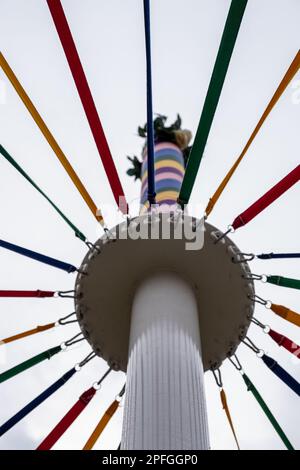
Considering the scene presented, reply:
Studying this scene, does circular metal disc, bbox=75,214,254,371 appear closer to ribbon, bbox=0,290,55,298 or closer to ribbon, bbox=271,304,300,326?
ribbon, bbox=271,304,300,326

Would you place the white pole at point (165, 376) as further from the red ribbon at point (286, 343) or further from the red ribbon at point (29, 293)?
the red ribbon at point (29, 293)

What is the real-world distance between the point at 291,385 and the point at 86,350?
18.4ft

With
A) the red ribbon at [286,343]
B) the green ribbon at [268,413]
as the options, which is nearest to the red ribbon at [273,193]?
the red ribbon at [286,343]

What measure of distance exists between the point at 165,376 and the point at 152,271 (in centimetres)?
158

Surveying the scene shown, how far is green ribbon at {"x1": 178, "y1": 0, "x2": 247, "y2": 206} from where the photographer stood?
12.5 feet

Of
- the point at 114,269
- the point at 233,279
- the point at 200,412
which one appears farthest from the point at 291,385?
the point at 114,269

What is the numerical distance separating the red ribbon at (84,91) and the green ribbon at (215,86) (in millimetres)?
948

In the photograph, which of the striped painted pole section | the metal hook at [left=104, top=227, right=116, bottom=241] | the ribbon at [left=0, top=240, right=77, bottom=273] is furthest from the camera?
the striped painted pole section

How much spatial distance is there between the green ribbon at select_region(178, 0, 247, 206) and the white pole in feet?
4.14

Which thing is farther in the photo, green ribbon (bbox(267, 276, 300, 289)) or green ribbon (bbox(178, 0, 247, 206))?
green ribbon (bbox(267, 276, 300, 289))

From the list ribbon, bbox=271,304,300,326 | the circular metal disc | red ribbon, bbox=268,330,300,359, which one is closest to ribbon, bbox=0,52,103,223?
the circular metal disc

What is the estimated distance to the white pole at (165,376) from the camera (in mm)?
3832

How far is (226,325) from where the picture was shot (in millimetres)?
5750

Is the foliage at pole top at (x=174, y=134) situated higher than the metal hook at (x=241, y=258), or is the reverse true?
the foliage at pole top at (x=174, y=134)
